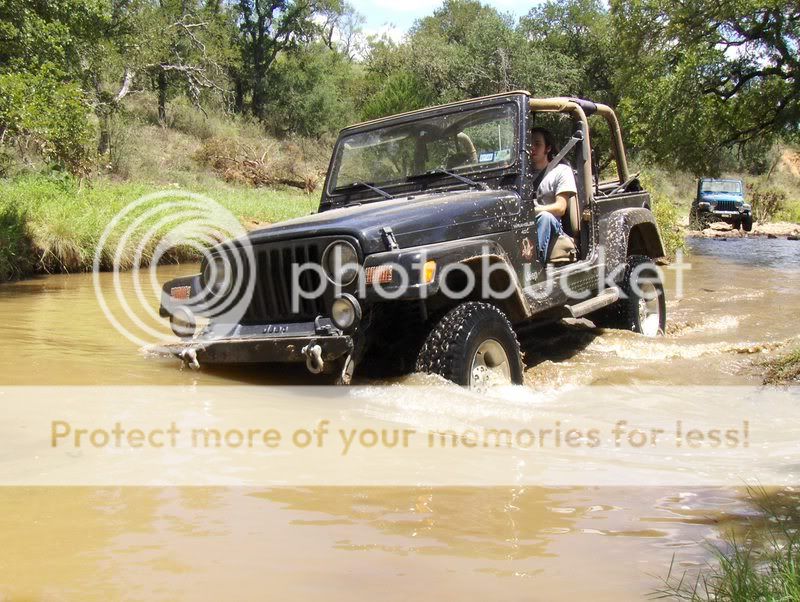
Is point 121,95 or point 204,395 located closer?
point 204,395

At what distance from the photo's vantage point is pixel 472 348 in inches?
172

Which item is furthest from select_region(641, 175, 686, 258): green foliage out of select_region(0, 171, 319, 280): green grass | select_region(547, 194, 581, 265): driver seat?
select_region(0, 171, 319, 280): green grass

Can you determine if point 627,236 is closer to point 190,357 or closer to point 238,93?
point 190,357

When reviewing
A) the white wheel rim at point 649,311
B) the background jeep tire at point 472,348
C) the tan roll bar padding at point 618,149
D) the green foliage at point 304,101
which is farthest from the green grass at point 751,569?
the green foliage at point 304,101

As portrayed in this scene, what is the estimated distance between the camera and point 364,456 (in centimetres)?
349

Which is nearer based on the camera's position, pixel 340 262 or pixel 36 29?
pixel 340 262

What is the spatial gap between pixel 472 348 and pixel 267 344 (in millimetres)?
1069

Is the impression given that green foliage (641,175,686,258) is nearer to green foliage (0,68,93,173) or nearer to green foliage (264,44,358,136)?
green foliage (0,68,93,173)

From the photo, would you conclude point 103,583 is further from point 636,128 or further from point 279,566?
point 636,128

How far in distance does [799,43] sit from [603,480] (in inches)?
→ 777

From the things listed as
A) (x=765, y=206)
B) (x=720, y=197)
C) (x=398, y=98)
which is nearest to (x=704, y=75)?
(x=720, y=197)

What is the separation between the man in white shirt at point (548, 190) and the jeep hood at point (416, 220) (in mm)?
451

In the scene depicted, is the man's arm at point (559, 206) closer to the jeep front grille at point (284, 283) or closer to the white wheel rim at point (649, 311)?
the white wheel rim at point (649, 311)

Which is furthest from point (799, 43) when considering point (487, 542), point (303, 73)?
point (303, 73)
